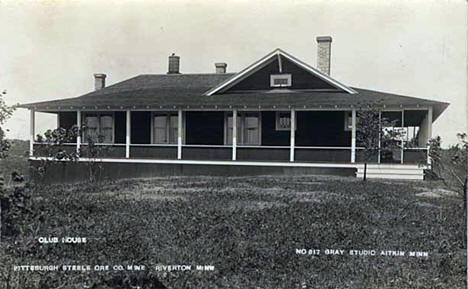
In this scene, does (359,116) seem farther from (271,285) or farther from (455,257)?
(271,285)

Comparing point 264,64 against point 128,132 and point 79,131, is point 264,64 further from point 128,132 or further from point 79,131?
point 79,131

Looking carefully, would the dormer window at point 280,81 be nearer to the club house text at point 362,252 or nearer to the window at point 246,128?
the window at point 246,128

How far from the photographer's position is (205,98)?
9.66m

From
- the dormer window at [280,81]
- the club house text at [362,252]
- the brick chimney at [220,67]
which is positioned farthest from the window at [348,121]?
the club house text at [362,252]

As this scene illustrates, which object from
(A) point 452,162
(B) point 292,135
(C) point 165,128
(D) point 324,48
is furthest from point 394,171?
(C) point 165,128

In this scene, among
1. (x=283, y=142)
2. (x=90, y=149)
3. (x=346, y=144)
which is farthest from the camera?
(x=283, y=142)

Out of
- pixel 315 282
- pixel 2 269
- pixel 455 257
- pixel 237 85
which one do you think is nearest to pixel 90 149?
pixel 2 269

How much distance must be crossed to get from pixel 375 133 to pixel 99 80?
470 centimetres

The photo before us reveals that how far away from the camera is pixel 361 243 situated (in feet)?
22.6

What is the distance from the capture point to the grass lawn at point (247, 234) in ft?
21.7

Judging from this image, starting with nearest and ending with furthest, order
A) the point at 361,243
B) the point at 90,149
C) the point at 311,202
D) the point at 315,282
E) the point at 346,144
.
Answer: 1. the point at 315,282
2. the point at 361,243
3. the point at 311,202
4. the point at 90,149
5. the point at 346,144

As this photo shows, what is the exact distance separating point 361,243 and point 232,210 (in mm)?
1952

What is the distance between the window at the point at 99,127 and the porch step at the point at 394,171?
176 inches

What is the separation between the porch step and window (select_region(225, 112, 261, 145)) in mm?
2089
